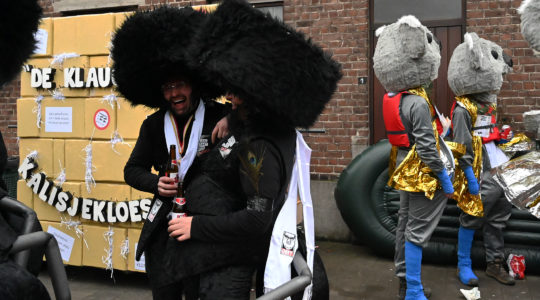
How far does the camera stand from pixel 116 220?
4.40 metres

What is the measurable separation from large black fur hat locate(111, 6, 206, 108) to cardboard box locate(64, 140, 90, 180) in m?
2.02

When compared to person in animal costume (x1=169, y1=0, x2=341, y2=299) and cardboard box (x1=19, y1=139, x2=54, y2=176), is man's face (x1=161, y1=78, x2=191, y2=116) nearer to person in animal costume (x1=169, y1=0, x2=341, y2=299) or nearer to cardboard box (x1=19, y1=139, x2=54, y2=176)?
person in animal costume (x1=169, y1=0, x2=341, y2=299)

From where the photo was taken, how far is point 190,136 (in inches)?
93.1

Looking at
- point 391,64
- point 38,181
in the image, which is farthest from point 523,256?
point 38,181

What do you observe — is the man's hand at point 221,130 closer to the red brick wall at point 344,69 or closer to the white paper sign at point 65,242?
the white paper sign at point 65,242

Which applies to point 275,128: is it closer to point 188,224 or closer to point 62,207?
point 188,224

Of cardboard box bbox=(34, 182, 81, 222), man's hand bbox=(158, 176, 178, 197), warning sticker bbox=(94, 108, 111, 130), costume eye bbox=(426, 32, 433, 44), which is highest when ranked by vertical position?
costume eye bbox=(426, 32, 433, 44)

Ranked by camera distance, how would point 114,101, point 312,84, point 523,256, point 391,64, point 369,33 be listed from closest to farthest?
point 312,84
point 391,64
point 114,101
point 523,256
point 369,33

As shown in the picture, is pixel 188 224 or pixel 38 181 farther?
pixel 38 181

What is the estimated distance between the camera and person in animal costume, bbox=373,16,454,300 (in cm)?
379

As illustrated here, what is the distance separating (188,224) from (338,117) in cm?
429

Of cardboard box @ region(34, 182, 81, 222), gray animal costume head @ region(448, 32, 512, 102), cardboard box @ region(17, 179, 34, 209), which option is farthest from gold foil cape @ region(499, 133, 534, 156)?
cardboard box @ region(17, 179, 34, 209)

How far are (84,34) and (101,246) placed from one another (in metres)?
1.90

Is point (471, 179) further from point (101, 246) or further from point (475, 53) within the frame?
point (101, 246)
